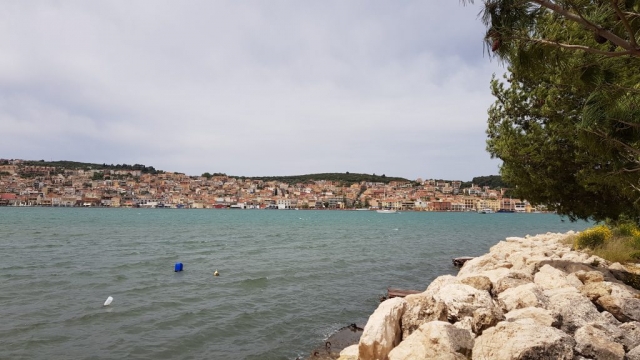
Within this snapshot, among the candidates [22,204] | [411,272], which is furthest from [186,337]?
[22,204]

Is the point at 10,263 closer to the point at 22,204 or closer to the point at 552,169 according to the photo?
the point at 552,169

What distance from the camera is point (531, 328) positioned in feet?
18.9

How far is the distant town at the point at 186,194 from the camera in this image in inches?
6196

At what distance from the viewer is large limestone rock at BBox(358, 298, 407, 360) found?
6.49 metres

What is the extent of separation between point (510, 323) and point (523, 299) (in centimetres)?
186

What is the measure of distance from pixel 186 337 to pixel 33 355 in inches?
124

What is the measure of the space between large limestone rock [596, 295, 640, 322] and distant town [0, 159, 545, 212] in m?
168

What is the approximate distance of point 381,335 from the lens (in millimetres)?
6531

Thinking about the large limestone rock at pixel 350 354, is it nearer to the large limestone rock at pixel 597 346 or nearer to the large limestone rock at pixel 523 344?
the large limestone rock at pixel 523 344

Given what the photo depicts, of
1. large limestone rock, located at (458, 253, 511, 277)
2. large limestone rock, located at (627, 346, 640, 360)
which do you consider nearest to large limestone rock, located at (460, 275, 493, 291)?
large limestone rock, located at (627, 346, 640, 360)

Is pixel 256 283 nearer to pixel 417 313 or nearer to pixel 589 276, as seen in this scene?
pixel 417 313

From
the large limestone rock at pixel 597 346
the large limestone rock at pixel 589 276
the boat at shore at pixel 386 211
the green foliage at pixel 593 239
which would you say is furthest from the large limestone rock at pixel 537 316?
the boat at shore at pixel 386 211

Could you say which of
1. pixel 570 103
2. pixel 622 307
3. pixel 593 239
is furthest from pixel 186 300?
pixel 593 239

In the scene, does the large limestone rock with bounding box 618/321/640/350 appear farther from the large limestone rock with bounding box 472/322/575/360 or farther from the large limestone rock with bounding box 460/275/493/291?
the large limestone rock with bounding box 460/275/493/291
